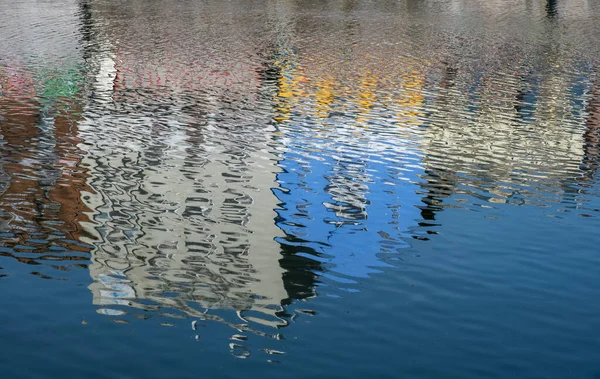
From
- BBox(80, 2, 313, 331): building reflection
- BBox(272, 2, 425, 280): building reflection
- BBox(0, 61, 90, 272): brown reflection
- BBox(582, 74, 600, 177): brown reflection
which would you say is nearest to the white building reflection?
BBox(80, 2, 313, 331): building reflection

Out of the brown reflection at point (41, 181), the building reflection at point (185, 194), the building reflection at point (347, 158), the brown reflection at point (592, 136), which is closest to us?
the building reflection at point (185, 194)

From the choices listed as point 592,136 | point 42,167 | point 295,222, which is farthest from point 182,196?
point 592,136

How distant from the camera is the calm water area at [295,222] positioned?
7832mm

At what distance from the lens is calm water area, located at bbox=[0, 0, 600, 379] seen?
7832 mm

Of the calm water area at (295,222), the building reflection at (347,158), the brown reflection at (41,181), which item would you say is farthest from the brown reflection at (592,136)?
the brown reflection at (41,181)

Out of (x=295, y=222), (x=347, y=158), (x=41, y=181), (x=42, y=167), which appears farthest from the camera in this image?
(x=347, y=158)

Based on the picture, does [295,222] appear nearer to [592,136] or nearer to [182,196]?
[182,196]

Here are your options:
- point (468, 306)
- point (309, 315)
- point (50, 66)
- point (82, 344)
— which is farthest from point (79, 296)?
point (50, 66)

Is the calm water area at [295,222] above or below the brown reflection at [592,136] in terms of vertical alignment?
above

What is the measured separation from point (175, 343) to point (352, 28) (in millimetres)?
31554

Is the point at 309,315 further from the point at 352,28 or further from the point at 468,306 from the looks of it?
the point at 352,28

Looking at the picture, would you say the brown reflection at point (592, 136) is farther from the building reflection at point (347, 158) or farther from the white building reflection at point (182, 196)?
the white building reflection at point (182, 196)

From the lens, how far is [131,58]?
2658cm

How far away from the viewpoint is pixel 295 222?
37.1ft
